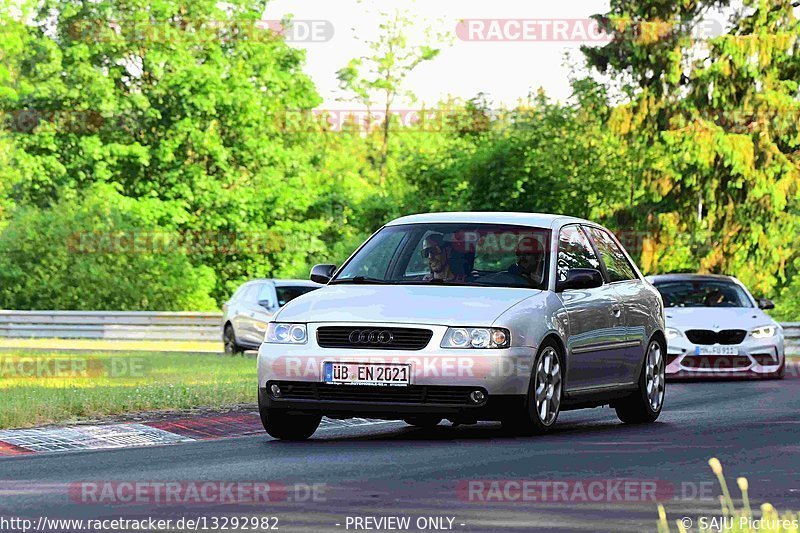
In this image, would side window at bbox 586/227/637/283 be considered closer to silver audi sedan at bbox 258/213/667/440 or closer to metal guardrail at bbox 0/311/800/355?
silver audi sedan at bbox 258/213/667/440

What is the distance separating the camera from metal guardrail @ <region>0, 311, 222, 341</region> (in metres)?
40.2

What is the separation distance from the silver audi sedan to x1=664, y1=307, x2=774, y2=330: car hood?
26.1 ft

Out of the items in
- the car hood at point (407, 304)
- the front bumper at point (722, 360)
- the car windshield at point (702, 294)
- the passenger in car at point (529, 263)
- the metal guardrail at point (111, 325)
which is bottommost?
the metal guardrail at point (111, 325)

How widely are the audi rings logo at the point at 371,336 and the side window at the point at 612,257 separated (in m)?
3.05

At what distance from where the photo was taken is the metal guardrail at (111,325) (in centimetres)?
4019

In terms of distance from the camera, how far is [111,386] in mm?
18109

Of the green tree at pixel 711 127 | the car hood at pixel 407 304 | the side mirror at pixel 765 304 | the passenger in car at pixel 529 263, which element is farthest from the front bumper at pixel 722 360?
the green tree at pixel 711 127

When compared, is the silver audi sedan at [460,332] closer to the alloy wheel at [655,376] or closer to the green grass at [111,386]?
the alloy wheel at [655,376]

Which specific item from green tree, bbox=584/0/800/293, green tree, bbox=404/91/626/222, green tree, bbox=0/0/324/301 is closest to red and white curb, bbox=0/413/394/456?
green tree, bbox=584/0/800/293

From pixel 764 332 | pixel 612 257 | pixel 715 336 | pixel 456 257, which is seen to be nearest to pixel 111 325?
pixel 715 336

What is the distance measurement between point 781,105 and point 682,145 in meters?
3.38

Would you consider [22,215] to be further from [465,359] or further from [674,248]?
[465,359]

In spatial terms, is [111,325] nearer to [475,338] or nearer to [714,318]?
[714,318]

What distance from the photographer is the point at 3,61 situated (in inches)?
2163
